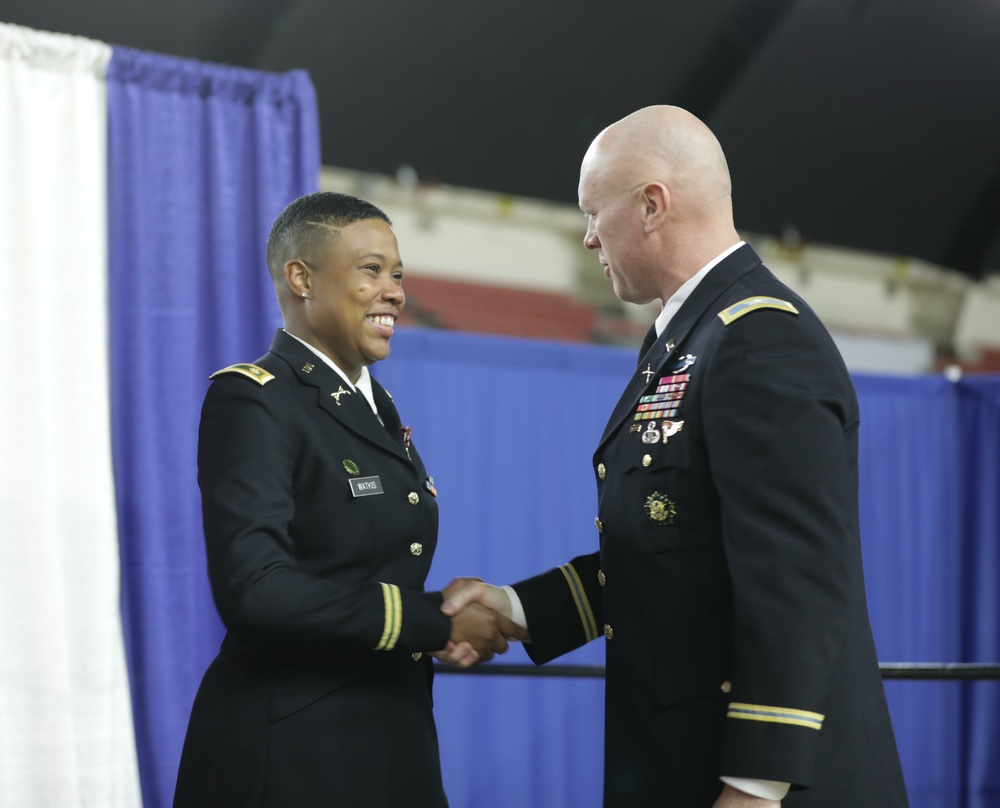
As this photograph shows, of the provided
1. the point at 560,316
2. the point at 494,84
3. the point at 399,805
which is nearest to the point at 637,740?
the point at 399,805

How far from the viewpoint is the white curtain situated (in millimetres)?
2852

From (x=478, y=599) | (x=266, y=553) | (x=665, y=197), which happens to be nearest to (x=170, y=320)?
(x=478, y=599)

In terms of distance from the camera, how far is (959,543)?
190 inches

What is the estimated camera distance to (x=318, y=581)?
162cm

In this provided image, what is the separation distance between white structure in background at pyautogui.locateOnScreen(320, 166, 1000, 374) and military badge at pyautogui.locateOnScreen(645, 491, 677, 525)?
5454 mm

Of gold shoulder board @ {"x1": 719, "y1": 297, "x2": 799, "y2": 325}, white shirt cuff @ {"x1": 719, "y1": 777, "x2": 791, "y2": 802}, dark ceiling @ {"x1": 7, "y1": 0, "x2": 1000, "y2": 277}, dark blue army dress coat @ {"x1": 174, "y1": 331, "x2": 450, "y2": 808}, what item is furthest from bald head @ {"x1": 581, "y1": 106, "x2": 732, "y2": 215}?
dark ceiling @ {"x1": 7, "y1": 0, "x2": 1000, "y2": 277}

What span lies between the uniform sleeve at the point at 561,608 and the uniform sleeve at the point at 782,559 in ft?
2.02

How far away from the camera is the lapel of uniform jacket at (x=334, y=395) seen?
70.6 inches

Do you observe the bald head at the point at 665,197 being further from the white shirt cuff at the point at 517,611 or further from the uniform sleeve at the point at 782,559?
the white shirt cuff at the point at 517,611

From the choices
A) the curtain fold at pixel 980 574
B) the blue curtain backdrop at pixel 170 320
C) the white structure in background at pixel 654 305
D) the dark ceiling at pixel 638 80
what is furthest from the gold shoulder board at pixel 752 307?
the white structure in background at pixel 654 305

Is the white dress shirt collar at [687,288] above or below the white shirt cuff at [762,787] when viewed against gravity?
above

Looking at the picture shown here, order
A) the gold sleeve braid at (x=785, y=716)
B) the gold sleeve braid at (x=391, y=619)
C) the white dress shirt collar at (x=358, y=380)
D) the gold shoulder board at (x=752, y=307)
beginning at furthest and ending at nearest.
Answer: the white dress shirt collar at (x=358, y=380)
the gold sleeve braid at (x=391, y=619)
the gold shoulder board at (x=752, y=307)
the gold sleeve braid at (x=785, y=716)

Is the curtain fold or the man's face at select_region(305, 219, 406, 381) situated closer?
the man's face at select_region(305, 219, 406, 381)

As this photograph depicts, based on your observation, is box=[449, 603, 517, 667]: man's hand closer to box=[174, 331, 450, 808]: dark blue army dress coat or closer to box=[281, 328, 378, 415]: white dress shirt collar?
box=[174, 331, 450, 808]: dark blue army dress coat
